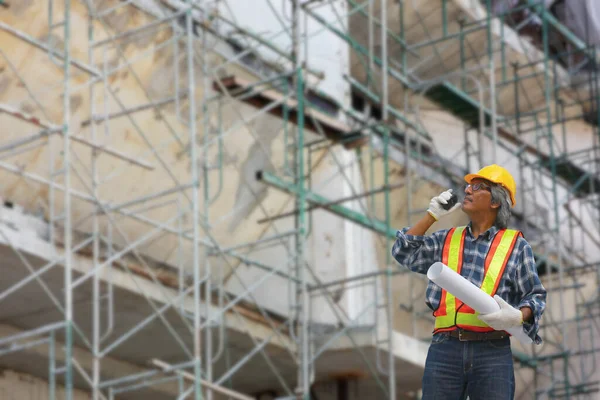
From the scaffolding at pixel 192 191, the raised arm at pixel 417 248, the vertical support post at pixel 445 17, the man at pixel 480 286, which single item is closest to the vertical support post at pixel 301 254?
the scaffolding at pixel 192 191

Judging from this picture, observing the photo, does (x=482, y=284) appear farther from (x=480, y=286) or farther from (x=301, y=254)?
(x=301, y=254)

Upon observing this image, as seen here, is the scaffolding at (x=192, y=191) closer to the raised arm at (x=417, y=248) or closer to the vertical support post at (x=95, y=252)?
the vertical support post at (x=95, y=252)

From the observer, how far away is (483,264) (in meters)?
6.82

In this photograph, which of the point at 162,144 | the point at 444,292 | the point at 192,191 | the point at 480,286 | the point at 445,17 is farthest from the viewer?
the point at 445,17

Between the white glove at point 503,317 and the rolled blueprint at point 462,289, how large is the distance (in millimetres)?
26

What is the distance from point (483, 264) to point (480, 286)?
0.14m

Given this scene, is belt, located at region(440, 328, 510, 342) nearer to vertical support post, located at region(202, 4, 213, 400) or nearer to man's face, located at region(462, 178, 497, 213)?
man's face, located at region(462, 178, 497, 213)

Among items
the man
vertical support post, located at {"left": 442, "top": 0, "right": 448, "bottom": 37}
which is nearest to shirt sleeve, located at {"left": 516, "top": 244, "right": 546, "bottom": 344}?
the man

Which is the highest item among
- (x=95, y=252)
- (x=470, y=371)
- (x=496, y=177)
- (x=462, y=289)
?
(x=95, y=252)

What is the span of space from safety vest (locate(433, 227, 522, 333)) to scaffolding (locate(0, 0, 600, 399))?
22.7 feet

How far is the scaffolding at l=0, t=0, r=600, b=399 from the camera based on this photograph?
1497 centimetres

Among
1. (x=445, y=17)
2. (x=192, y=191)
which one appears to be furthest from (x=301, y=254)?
(x=445, y=17)

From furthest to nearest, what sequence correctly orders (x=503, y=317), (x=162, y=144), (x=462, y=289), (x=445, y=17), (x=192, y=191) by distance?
(x=445, y=17), (x=162, y=144), (x=192, y=191), (x=503, y=317), (x=462, y=289)

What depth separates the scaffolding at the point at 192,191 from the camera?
15.0 metres
